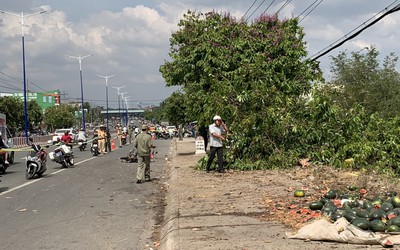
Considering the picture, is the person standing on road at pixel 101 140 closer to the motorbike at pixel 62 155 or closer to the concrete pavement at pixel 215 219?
the motorbike at pixel 62 155

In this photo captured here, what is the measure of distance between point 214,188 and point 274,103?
5030mm

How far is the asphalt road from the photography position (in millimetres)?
7070

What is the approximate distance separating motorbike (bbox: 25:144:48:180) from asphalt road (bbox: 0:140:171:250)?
0.84 ft

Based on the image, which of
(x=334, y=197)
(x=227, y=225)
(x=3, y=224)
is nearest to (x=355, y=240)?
(x=227, y=225)

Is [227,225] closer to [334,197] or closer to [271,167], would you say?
[334,197]

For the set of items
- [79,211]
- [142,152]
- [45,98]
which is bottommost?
[79,211]

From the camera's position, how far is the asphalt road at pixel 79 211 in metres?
7.07

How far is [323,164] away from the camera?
531 inches

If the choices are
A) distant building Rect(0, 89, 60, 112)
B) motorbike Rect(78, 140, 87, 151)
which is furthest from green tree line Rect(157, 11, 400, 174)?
distant building Rect(0, 89, 60, 112)

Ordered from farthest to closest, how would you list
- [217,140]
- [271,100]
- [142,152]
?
1. [271,100]
2. [217,140]
3. [142,152]

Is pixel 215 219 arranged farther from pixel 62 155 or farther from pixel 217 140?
pixel 62 155

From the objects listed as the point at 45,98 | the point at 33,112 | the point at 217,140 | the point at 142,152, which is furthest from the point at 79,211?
the point at 45,98

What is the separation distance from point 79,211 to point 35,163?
6.32m

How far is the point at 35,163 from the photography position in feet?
48.9
